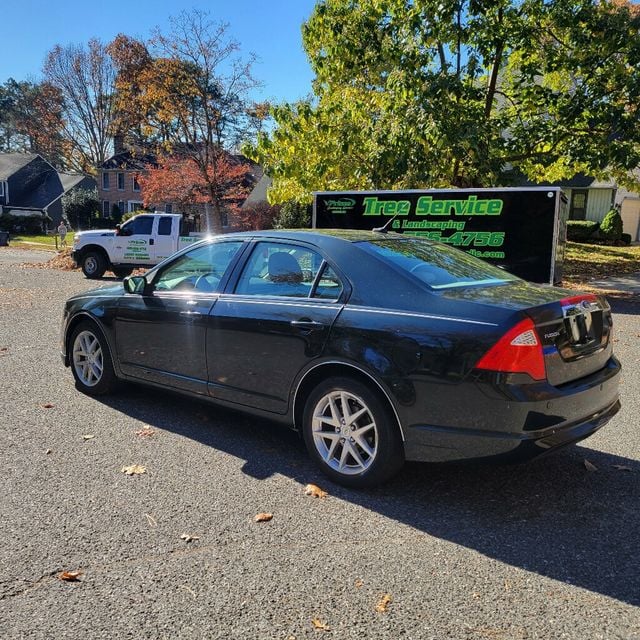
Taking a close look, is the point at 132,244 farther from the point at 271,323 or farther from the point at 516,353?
the point at 516,353

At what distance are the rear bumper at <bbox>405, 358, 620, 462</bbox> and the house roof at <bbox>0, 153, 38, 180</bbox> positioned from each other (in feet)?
195

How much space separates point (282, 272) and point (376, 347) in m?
1.14

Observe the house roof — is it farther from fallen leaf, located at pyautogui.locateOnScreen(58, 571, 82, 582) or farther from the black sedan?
fallen leaf, located at pyautogui.locateOnScreen(58, 571, 82, 582)

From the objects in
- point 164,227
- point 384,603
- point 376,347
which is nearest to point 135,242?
point 164,227

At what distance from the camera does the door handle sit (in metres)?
3.78

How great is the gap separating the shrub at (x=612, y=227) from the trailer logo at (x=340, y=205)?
61.0 ft

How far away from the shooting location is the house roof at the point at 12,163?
5425 cm

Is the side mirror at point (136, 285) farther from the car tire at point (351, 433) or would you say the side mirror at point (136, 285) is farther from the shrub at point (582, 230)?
the shrub at point (582, 230)

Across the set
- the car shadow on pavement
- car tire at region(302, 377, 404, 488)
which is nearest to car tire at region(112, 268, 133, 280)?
the car shadow on pavement

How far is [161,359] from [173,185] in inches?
1158

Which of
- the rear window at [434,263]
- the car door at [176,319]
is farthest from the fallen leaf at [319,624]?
the car door at [176,319]

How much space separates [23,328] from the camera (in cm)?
901

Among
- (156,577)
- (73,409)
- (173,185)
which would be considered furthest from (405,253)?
(173,185)

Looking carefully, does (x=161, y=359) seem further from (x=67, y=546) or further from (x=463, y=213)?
(x=463, y=213)
